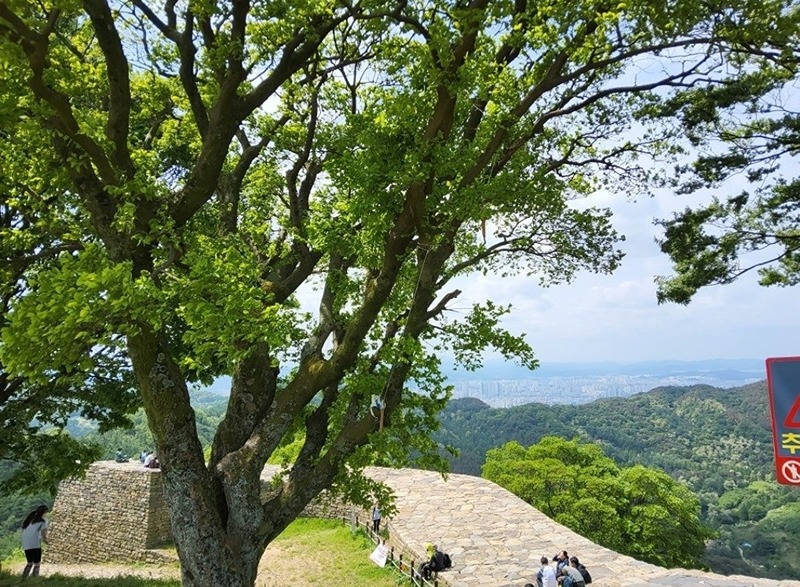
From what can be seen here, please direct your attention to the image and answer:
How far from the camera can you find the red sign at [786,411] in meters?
2.75

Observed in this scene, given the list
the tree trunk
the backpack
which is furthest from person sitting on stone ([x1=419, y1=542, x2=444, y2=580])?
the tree trunk

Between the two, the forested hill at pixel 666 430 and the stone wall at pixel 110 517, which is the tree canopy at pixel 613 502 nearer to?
the stone wall at pixel 110 517

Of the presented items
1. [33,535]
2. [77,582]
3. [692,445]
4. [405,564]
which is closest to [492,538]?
[405,564]

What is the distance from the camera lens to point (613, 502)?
2497 cm

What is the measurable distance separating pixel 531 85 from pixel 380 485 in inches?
218

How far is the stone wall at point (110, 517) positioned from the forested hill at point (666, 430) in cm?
5502

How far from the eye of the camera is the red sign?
2.75 metres

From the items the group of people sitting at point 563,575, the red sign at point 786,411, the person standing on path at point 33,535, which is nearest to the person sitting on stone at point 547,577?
the group of people sitting at point 563,575

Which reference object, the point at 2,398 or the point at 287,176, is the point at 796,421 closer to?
the point at 287,176

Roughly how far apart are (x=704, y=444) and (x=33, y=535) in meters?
100

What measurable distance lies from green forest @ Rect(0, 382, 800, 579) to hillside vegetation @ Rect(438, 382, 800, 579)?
0.14 meters

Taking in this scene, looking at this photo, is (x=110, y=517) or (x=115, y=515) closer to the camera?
(x=115, y=515)

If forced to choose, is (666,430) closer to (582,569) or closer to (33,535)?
(582,569)

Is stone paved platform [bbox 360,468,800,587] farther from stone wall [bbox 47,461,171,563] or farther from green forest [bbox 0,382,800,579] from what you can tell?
green forest [bbox 0,382,800,579]
